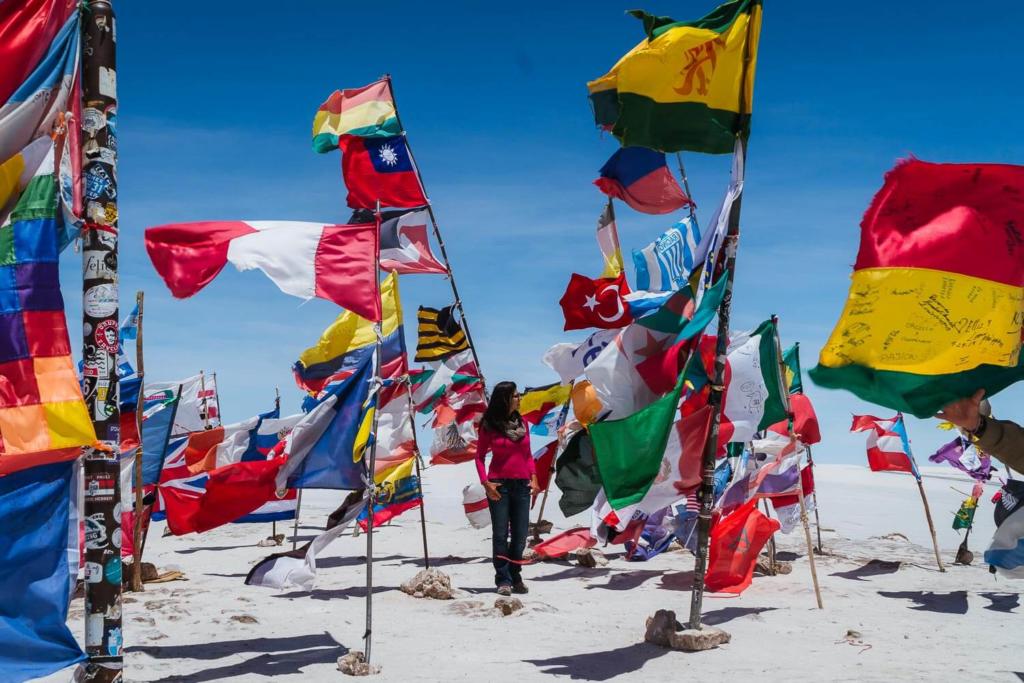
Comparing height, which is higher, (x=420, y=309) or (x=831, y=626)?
(x=420, y=309)

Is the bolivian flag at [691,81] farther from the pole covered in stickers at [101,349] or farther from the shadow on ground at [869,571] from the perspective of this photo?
the shadow on ground at [869,571]

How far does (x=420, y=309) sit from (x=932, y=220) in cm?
985

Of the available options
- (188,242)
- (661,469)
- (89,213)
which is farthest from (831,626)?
(89,213)

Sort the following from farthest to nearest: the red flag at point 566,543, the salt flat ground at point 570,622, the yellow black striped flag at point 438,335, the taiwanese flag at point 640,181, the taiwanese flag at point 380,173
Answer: the yellow black striped flag at point 438,335, the taiwanese flag at point 380,173, the red flag at point 566,543, the taiwanese flag at point 640,181, the salt flat ground at point 570,622

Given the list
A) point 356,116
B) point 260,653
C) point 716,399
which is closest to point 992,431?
point 716,399

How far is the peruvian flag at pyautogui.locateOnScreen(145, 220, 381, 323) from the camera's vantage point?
6.73 meters

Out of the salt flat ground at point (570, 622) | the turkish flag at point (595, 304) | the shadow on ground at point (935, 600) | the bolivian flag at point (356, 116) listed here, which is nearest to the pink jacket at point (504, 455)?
the salt flat ground at point (570, 622)

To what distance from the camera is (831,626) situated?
840 centimetres

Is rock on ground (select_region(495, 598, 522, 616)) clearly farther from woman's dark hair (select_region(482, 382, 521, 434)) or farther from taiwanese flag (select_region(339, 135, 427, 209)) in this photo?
taiwanese flag (select_region(339, 135, 427, 209))

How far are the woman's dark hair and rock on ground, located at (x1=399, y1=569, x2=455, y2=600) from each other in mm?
1704

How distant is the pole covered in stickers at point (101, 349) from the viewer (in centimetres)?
544

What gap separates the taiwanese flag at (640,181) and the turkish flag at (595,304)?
3.58 ft

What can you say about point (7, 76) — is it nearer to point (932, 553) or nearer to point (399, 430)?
point (399, 430)

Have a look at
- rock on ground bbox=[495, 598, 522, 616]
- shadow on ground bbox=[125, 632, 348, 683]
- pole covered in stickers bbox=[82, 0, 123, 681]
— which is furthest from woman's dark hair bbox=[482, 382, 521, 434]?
pole covered in stickers bbox=[82, 0, 123, 681]
